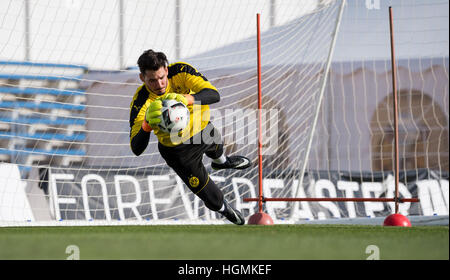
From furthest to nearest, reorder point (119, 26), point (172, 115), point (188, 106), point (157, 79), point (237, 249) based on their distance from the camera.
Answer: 1. point (119, 26)
2. point (188, 106)
3. point (157, 79)
4. point (172, 115)
5. point (237, 249)

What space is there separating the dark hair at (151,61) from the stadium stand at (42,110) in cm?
253

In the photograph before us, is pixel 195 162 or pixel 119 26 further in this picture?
pixel 119 26

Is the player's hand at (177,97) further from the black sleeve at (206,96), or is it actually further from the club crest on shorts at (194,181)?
the club crest on shorts at (194,181)

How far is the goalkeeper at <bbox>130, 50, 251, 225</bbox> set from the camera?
14.3 feet

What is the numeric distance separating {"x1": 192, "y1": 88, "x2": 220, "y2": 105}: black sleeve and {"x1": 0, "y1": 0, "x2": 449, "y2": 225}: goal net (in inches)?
96.3

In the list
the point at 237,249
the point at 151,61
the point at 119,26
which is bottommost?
the point at 237,249

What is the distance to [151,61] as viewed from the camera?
4.32 meters

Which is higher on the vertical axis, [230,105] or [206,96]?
[230,105]

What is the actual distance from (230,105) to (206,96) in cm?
350

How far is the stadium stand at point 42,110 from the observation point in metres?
6.83

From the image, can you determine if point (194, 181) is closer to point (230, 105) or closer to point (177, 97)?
point (177, 97)

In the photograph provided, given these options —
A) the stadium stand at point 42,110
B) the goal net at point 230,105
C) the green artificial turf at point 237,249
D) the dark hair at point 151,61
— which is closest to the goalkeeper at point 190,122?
the dark hair at point 151,61

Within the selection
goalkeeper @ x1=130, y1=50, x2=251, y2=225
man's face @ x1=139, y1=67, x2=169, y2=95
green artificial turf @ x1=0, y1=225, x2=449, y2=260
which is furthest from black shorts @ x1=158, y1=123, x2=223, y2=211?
green artificial turf @ x1=0, y1=225, x2=449, y2=260

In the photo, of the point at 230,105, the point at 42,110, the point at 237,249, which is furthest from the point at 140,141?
the point at 42,110
